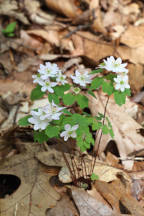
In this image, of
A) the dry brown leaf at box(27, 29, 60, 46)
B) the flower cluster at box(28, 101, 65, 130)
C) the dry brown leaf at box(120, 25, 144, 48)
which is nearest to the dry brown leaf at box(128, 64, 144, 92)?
the dry brown leaf at box(120, 25, 144, 48)

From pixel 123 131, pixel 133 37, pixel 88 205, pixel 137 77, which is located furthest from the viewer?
pixel 133 37

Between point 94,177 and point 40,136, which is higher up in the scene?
point 40,136

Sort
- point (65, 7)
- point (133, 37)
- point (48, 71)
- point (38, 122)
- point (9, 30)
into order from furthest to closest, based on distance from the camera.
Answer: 1. point (65, 7)
2. point (9, 30)
3. point (133, 37)
4. point (48, 71)
5. point (38, 122)

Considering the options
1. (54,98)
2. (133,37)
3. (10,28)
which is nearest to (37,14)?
(10,28)

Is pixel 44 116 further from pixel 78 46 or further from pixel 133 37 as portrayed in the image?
pixel 133 37

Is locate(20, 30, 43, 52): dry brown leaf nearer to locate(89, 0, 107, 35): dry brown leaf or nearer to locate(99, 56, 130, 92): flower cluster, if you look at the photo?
locate(89, 0, 107, 35): dry brown leaf

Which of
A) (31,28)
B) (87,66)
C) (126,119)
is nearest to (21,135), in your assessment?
(126,119)

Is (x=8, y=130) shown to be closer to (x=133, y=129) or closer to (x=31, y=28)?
(x=133, y=129)
